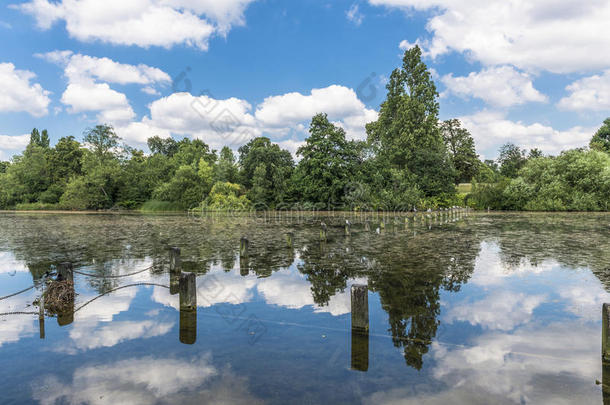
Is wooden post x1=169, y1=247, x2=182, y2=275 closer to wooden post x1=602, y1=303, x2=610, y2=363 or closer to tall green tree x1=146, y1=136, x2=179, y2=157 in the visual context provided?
wooden post x1=602, y1=303, x2=610, y2=363

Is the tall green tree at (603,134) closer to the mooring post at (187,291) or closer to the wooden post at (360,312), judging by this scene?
the wooden post at (360,312)

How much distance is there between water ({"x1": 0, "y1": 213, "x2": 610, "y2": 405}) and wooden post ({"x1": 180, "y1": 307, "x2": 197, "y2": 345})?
0.05 metres

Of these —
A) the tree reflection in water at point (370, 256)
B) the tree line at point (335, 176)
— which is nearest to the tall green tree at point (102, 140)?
the tree line at point (335, 176)

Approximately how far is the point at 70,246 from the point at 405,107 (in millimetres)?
39849

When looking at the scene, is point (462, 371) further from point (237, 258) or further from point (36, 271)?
point (36, 271)

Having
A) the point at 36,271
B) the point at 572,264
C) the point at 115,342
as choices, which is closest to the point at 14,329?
the point at 115,342

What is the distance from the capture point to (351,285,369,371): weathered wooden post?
5.89m

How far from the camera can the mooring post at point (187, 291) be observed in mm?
7582

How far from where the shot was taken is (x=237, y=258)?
14.2 metres

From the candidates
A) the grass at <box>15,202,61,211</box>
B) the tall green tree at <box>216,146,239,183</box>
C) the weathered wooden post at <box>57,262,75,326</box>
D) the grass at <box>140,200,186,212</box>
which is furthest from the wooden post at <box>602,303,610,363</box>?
the grass at <box>15,202,61,211</box>

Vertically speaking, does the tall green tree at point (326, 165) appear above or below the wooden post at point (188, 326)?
above

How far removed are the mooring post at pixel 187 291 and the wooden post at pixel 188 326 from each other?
0.33 feet

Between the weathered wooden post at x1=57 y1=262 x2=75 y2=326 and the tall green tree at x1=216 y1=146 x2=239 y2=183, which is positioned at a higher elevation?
the tall green tree at x1=216 y1=146 x2=239 y2=183

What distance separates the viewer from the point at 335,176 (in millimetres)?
45438
